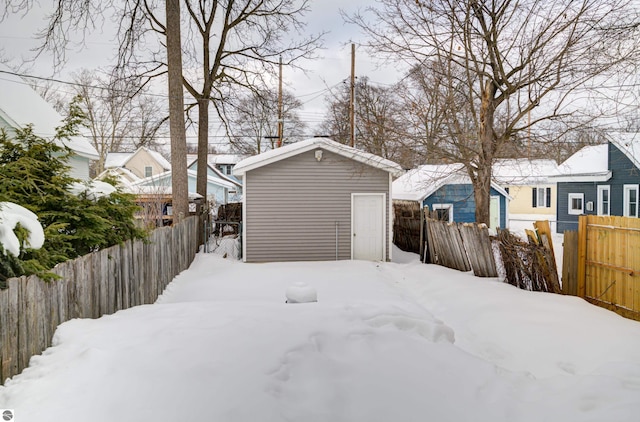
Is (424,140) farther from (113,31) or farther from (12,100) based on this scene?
(12,100)

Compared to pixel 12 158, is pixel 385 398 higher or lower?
lower

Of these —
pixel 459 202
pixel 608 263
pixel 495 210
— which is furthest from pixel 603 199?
pixel 608 263

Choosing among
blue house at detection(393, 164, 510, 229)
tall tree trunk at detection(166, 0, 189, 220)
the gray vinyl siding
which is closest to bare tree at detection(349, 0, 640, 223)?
the gray vinyl siding

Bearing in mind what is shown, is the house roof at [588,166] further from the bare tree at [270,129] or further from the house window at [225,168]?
the house window at [225,168]

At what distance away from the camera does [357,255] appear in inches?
550

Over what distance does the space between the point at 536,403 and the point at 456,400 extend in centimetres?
62

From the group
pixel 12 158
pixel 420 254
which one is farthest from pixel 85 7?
pixel 420 254

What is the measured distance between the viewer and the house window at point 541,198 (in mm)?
30734

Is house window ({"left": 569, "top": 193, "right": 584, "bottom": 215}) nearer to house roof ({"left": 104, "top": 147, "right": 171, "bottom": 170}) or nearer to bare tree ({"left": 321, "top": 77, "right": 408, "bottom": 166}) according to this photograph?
bare tree ({"left": 321, "top": 77, "right": 408, "bottom": 166})

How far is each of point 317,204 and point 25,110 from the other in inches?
367

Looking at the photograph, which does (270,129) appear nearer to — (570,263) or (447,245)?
(447,245)


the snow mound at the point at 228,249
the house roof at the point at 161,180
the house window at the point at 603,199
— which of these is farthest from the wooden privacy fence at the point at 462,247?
the house roof at the point at 161,180

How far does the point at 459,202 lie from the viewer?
21.0 meters

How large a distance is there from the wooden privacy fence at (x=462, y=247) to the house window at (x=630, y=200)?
31.5 ft
